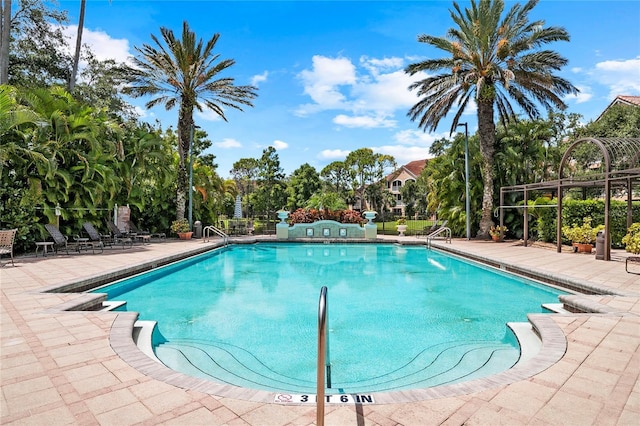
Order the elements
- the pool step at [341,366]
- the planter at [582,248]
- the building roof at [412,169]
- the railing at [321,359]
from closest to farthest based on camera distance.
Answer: the railing at [321,359] < the pool step at [341,366] < the planter at [582,248] < the building roof at [412,169]

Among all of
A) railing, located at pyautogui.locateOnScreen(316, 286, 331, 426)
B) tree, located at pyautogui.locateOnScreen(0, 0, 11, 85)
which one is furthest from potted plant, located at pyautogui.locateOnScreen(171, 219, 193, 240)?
railing, located at pyautogui.locateOnScreen(316, 286, 331, 426)

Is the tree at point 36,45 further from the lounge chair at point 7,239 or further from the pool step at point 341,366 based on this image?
the pool step at point 341,366

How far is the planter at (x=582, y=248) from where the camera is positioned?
12617 millimetres

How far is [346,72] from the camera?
2230cm

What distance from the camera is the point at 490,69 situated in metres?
16.5

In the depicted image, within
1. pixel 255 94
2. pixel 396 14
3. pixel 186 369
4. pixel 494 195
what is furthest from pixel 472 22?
pixel 186 369

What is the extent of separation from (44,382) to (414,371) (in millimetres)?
3792

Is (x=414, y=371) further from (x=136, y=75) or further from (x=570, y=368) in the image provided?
(x=136, y=75)

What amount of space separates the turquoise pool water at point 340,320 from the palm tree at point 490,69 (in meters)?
8.69

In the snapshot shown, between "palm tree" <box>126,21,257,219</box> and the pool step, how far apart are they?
1553 cm

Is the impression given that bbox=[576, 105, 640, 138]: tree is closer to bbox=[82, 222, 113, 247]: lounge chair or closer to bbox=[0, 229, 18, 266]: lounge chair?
bbox=[82, 222, 113, 247]: lounge chair

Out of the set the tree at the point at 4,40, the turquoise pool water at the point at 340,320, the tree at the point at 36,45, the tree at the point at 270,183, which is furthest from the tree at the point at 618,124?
the tree at the point at 36,45

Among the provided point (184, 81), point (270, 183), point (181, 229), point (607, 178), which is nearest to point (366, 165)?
point (270, 183)

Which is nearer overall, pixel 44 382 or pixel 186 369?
pixel 44 382
